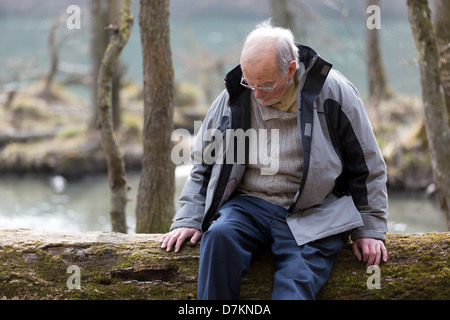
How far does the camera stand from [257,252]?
271 cm

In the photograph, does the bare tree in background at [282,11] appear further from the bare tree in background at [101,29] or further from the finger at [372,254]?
the finger at [372,254]

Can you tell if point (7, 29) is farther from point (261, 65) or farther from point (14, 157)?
point (261, 65)

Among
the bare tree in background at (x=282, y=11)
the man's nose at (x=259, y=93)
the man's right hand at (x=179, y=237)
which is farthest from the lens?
the bare tree in background at (x=282, y=11)

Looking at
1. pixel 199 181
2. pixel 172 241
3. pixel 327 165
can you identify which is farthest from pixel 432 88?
pixel 172 241

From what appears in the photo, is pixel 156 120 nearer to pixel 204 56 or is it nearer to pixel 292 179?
pixel 292 179

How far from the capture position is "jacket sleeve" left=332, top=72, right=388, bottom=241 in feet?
8.82

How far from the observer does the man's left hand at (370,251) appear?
8.89ft

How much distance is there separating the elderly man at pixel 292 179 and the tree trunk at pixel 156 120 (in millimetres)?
1618

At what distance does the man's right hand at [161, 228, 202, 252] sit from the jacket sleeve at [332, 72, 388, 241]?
79 cm

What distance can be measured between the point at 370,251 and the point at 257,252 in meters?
0.54

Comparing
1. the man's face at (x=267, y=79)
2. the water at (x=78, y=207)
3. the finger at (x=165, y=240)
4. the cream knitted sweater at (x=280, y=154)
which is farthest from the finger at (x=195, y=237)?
the water at (x=78, y=207)

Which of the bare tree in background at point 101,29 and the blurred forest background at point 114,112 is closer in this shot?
the blurred forest background at point 114,112
